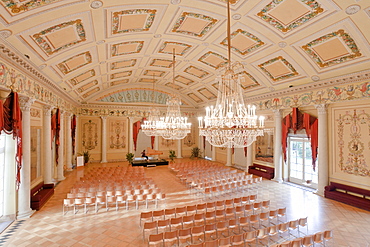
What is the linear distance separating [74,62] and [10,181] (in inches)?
228

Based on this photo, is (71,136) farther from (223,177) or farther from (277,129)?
(277,129)

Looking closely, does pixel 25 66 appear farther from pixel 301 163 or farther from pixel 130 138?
pixel 301 163

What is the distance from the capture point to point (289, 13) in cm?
771

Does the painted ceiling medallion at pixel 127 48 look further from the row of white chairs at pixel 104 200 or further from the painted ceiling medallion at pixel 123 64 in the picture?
the row of white chairs at pixel 104 200

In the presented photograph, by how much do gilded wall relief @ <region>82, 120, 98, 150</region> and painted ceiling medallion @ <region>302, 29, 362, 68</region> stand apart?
58.2 feet

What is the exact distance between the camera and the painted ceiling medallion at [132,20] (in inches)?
302

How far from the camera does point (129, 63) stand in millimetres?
13750

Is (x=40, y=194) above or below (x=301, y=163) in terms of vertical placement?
below

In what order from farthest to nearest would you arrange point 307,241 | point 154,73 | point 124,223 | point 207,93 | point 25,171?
point 207,93 → point 154,73 → point 25,171 → point 124,223 → point 307,241

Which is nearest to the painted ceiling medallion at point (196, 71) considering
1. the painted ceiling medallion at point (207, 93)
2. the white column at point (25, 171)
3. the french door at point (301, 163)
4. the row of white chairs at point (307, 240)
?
the painted ceiling medallion at point (207, 93)

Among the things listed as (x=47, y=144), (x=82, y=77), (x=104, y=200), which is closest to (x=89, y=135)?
(x=82, y=77)

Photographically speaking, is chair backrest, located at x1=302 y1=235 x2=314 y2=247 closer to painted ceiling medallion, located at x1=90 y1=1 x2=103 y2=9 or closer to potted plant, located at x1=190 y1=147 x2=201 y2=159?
painted ceiling medallion, located at x1=90 y1=1 x2=103 y2=9

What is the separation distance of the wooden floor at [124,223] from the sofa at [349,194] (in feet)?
1.04

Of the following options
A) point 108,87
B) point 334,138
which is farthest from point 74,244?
point 108,87
